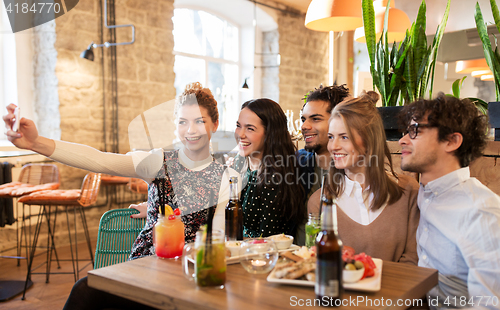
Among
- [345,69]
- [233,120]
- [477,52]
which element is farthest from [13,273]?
[345,69]

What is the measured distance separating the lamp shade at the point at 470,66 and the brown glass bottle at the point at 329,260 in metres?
4.16

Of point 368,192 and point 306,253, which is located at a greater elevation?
point 368,192

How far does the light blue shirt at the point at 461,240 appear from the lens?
4.08 feet

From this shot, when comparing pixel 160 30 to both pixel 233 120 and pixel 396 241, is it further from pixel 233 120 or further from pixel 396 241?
pixel 396 241

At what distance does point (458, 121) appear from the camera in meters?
1.49

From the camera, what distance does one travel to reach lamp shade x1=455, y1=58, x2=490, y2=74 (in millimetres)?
4442

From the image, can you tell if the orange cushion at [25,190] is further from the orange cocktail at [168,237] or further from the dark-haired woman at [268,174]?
the orange cocktail at [168,237]

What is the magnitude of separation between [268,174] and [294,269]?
82cm

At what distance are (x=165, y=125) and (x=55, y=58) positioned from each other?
10.1ft

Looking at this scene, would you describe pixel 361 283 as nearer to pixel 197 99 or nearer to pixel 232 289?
pixel 232 289

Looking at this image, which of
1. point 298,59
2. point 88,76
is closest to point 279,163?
point 88,76

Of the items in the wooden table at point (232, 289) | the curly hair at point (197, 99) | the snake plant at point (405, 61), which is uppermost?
the snake plant at point (405, 61)

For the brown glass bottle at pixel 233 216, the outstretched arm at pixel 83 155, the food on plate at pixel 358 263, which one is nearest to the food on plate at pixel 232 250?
the brown glass bottle at pixel 233 216

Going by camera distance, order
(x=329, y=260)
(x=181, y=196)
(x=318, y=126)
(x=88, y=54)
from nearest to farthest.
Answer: (x=329, y=260)
(x=181, y=196)
(x=318, y=126)
(x=88, y=54)
